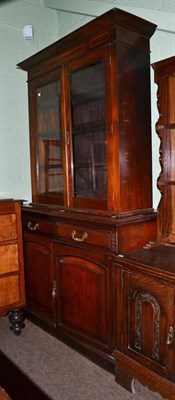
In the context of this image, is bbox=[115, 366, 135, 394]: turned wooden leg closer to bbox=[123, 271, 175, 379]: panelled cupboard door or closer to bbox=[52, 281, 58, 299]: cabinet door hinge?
bbox=[123, 271, 175, 379]: panelled cupboard door

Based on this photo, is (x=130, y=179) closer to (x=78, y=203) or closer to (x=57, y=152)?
(x=78, y=203)

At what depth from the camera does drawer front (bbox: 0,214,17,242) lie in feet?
6.84

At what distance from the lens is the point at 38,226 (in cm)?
216

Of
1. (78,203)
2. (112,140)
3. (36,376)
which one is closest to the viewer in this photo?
(112,140)

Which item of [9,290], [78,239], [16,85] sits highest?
[16,85]

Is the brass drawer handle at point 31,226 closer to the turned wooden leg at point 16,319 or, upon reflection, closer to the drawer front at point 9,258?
the drawer front at point 9,258

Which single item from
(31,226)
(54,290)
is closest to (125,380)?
(54,290)

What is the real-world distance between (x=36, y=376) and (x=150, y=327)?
0.77 metres

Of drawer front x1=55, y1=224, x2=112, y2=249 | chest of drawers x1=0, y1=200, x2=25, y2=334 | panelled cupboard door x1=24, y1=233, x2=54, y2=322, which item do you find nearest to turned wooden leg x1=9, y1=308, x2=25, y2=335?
chest of drawers x1=0, y1=200, x2=25, y2=334

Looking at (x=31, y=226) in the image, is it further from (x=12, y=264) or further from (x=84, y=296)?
(x=84, y=296)

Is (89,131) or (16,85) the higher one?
(16,85)

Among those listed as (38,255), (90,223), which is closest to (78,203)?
(90,223)

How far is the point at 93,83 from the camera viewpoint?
5.84 feet

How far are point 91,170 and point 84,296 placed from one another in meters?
0.75
